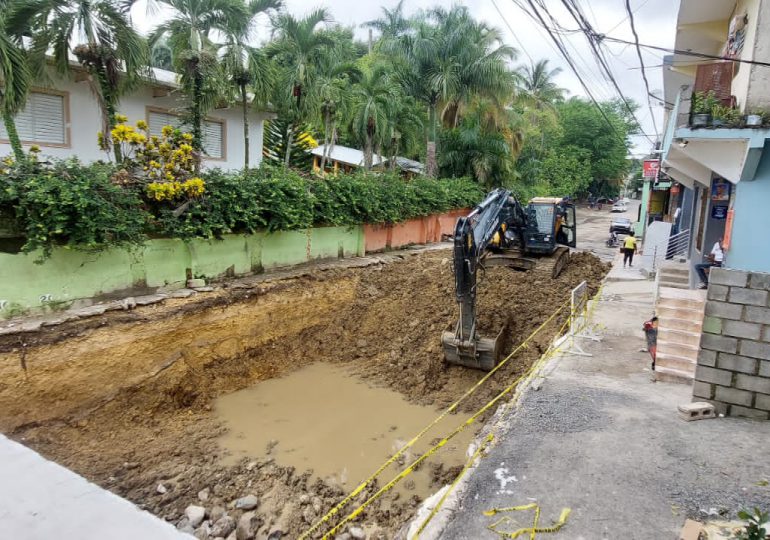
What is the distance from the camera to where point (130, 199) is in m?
9.33

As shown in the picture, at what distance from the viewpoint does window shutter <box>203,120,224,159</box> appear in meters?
15.5

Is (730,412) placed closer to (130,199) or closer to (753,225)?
(753,225)

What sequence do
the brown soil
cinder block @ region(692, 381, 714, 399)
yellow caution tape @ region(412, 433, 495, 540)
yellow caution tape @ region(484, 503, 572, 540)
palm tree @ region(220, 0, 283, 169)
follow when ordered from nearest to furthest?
yellow caution tape @ region(484, 503, 572, 540) < yellow caution tape @ region(412, 433, 495, 540) < cinder block @ region(692, 381, 714, 399) < the brown soil < palm tree @ region(220, 0, 283, 169)

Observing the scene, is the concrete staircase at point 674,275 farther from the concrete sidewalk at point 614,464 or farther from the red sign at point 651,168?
the red sign at point 651,168

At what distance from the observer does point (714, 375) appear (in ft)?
20.9

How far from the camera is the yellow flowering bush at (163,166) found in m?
9.91

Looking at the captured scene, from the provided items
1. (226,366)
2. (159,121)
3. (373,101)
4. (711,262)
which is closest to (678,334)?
(711,262)

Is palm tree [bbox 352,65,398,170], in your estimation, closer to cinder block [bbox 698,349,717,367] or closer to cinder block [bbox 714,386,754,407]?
cinder block [bbox 698,349,717,367]

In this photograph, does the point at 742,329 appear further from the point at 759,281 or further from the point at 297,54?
the point at 297,54

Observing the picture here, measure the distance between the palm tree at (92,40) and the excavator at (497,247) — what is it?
312 inches

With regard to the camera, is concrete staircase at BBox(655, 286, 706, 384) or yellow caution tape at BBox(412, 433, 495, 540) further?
concrete staircase at BBox(655, 286, 706, 384)

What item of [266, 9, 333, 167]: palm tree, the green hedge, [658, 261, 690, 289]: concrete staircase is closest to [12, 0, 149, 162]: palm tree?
the green hedge

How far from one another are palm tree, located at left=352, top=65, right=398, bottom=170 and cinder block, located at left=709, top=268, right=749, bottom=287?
641 inches

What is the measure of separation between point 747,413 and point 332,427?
670 centimetres
